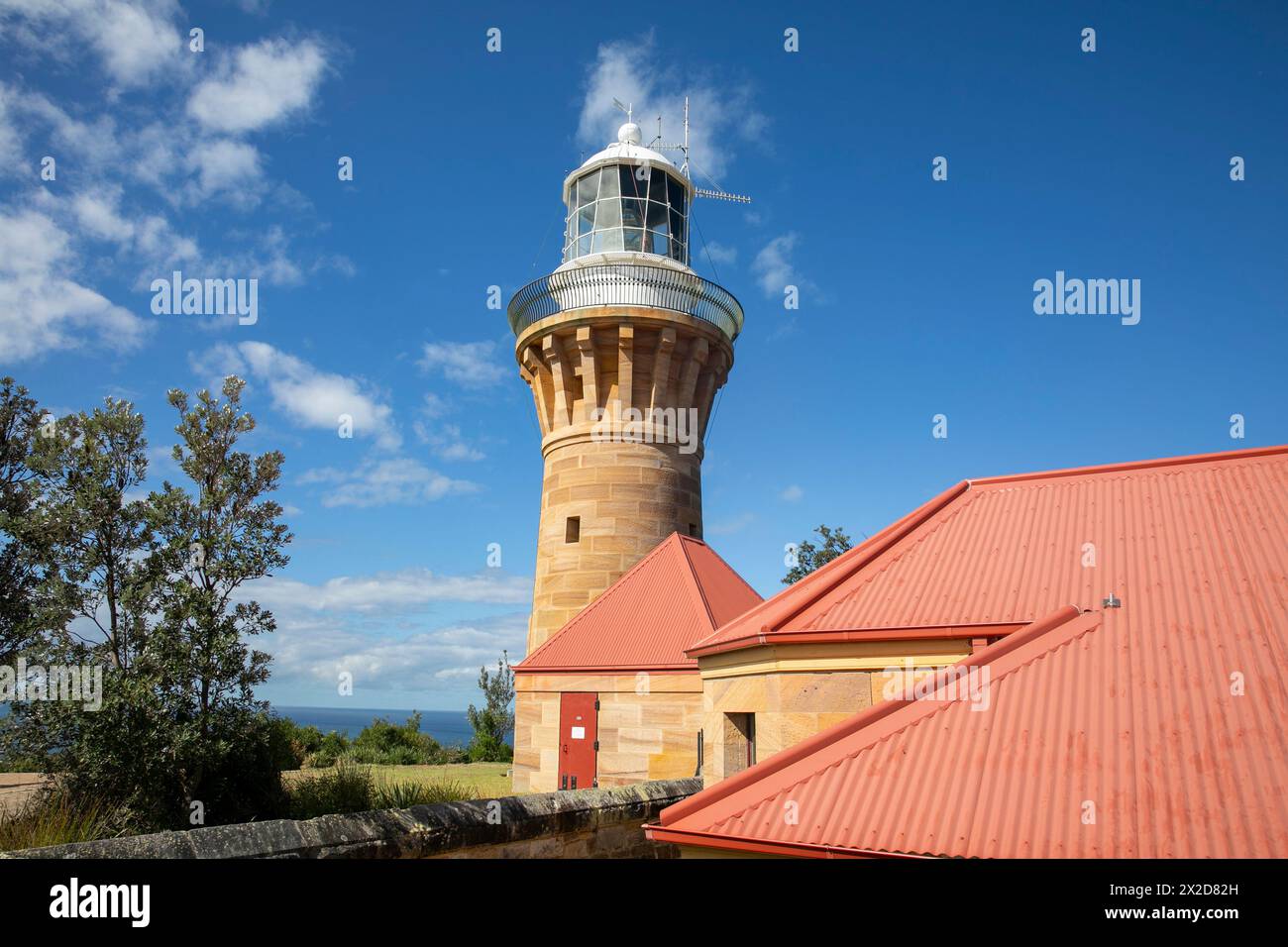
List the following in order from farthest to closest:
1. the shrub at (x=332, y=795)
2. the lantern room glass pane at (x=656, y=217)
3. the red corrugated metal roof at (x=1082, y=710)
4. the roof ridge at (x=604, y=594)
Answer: the lantern room glass pane at (x=656, y=217), the roof ridge at (x=604, y=594), the shrub at (x=332, y=795), the red corrugated metal roof at (x=1082, y=710)

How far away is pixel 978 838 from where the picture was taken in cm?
618

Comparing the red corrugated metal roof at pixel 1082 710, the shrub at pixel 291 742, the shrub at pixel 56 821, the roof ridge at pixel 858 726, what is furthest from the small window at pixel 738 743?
the shrub at pixel 291 742

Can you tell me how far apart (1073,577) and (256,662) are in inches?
538

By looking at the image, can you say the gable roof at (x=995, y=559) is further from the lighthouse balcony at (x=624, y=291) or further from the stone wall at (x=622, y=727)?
the lighthouse balcony at (x=624, y=291)

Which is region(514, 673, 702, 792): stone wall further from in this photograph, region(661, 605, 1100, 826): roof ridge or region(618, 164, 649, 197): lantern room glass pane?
region(618, 164, 649, 197): lantern room glass pane

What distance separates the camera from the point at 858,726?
793cm

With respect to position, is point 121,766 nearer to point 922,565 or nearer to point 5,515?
point 5,515

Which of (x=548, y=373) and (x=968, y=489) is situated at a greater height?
(x=548, y=373)

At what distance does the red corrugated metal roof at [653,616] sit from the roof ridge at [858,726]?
22.9 feet

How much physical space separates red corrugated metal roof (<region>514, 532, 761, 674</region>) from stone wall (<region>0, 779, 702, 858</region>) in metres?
5.12

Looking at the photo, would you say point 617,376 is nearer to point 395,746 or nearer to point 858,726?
point 858,726

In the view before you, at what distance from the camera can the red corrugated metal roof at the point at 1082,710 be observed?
237 inches
